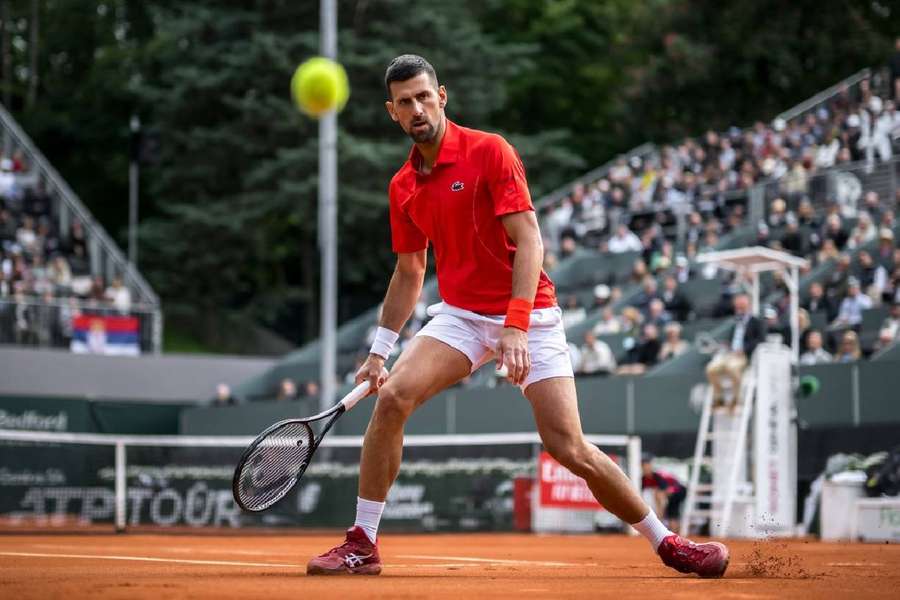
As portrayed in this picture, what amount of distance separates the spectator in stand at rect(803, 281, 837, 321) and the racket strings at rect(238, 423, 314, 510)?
14.0m

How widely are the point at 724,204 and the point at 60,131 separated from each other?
22.0 m

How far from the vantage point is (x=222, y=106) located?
37.8m

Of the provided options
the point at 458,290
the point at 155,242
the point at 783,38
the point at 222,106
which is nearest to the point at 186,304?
the point at 155,242

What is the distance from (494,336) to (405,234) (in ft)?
2.28

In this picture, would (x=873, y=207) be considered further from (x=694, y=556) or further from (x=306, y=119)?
(x=306, y=119)

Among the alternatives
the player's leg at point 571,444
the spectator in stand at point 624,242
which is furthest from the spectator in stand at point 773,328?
the player's leg at point 571,444

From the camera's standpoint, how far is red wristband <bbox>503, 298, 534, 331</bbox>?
21.7 feet

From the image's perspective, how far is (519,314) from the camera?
6633 mm

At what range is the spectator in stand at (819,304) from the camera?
2027cm

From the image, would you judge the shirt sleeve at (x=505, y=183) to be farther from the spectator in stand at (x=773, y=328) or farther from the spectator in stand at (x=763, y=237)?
the spectator in stand at (x=763, y=237)

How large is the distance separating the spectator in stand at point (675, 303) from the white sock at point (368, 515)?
52.3 feet

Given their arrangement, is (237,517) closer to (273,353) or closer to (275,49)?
(273,353)

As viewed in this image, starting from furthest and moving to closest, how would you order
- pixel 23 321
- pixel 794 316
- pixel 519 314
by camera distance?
pixel 23 321, pixel 794 316, pixel 519 314

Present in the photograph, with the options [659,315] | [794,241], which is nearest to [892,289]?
[794,241]
